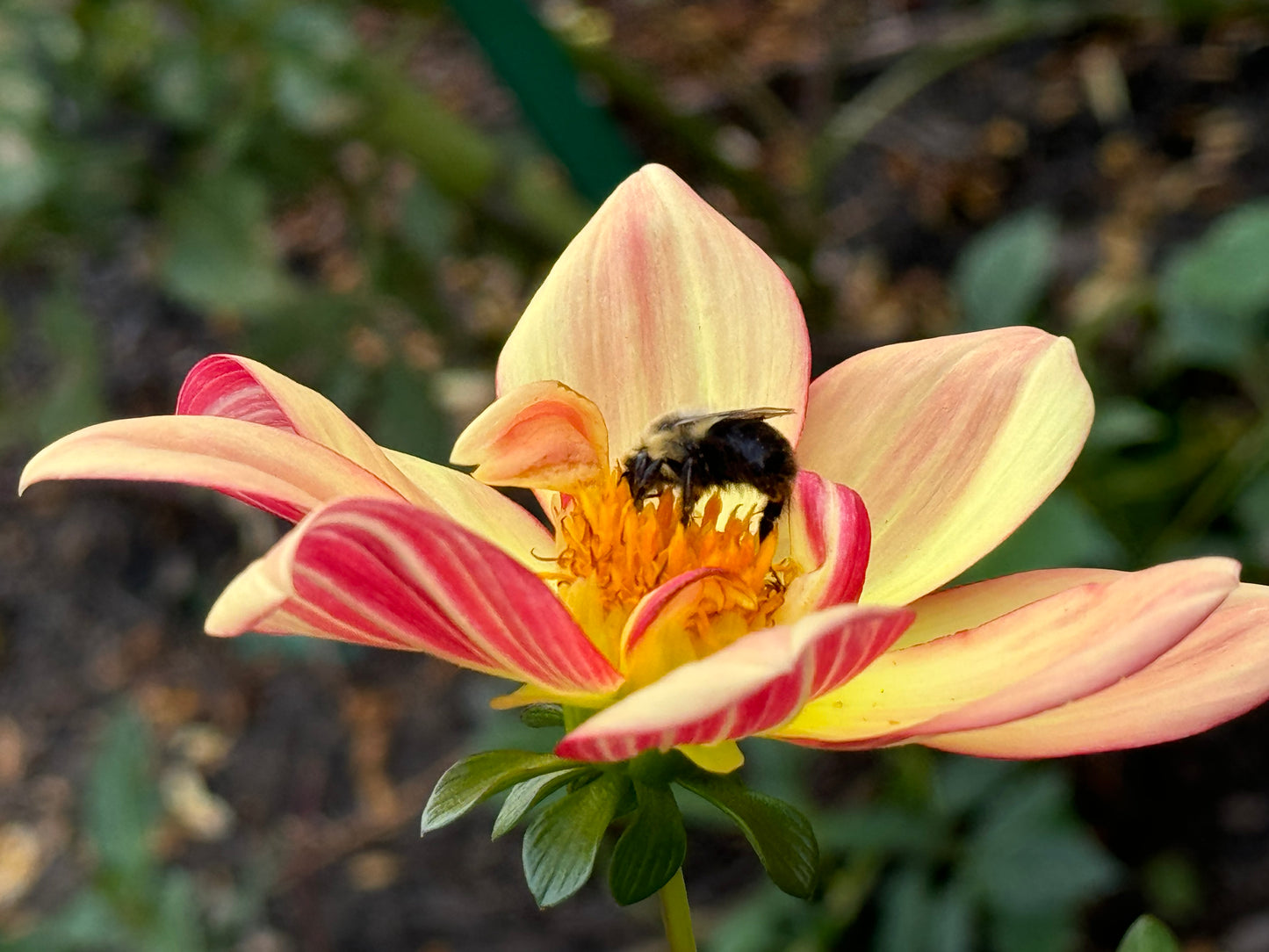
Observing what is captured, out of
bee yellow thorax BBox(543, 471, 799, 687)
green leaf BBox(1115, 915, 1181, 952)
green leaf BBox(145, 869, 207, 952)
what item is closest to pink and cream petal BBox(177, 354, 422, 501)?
bee yellow thorax BBox(543, 471, 799, 687)

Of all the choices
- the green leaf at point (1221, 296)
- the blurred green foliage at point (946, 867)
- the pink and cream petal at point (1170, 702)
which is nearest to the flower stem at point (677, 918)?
the pink and cream petal at point (1170, 702)

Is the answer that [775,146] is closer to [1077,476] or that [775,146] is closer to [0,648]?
[1077,476]

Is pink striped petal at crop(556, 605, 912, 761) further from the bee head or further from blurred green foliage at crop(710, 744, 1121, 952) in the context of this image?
blurred green foliage at crop(710, 744, 1121, 952)

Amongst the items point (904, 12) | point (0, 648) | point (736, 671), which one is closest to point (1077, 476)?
point (736, 671)

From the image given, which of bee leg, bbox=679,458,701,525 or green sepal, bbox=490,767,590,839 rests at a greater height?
bee leg, bbox=679,458,701,525

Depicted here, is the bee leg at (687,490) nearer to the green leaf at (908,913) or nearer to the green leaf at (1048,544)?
the green leaf at (1048,544)
